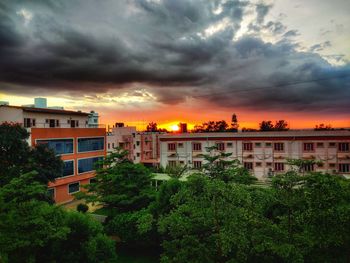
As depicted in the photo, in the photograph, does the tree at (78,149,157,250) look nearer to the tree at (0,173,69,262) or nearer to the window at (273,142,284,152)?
the tree at (0,173,69,262)

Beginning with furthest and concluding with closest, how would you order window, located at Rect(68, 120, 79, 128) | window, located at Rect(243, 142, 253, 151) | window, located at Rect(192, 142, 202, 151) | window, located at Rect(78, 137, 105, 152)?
1. window, located at Rect(192, 142, 202, 151)
2. window, located at Rect(243, 142, 253, 151)
3. window, located at Rect(68, 120, 79, 128)
4. window, located at Rect(78, 137, 105, 152)

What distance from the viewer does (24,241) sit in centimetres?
951

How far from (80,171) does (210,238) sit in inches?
1152

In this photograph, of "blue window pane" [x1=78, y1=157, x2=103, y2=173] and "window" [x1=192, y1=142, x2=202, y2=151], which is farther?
"window" [x1=192, y1=142, x2=202, y2=151]

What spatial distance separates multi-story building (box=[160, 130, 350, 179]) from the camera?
39.2m

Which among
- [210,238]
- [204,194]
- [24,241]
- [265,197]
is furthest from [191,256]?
[24,241]

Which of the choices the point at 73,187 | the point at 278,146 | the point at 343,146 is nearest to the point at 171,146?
the point at 278,146

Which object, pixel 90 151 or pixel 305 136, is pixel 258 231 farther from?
pixel 305 136

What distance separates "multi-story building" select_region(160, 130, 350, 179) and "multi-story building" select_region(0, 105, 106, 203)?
48.9 ft

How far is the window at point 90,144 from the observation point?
36.1m

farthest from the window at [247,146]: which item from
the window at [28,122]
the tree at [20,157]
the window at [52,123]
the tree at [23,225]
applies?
the tree at [23,225]

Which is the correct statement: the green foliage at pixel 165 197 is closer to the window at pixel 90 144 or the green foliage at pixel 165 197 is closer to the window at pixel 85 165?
the window at pixel 85 165

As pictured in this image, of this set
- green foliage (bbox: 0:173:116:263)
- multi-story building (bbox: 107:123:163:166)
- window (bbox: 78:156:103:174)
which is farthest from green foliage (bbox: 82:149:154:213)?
multi-story building (bbox: 107:123:163:166)

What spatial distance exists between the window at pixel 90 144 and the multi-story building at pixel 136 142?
21672 millimetres
